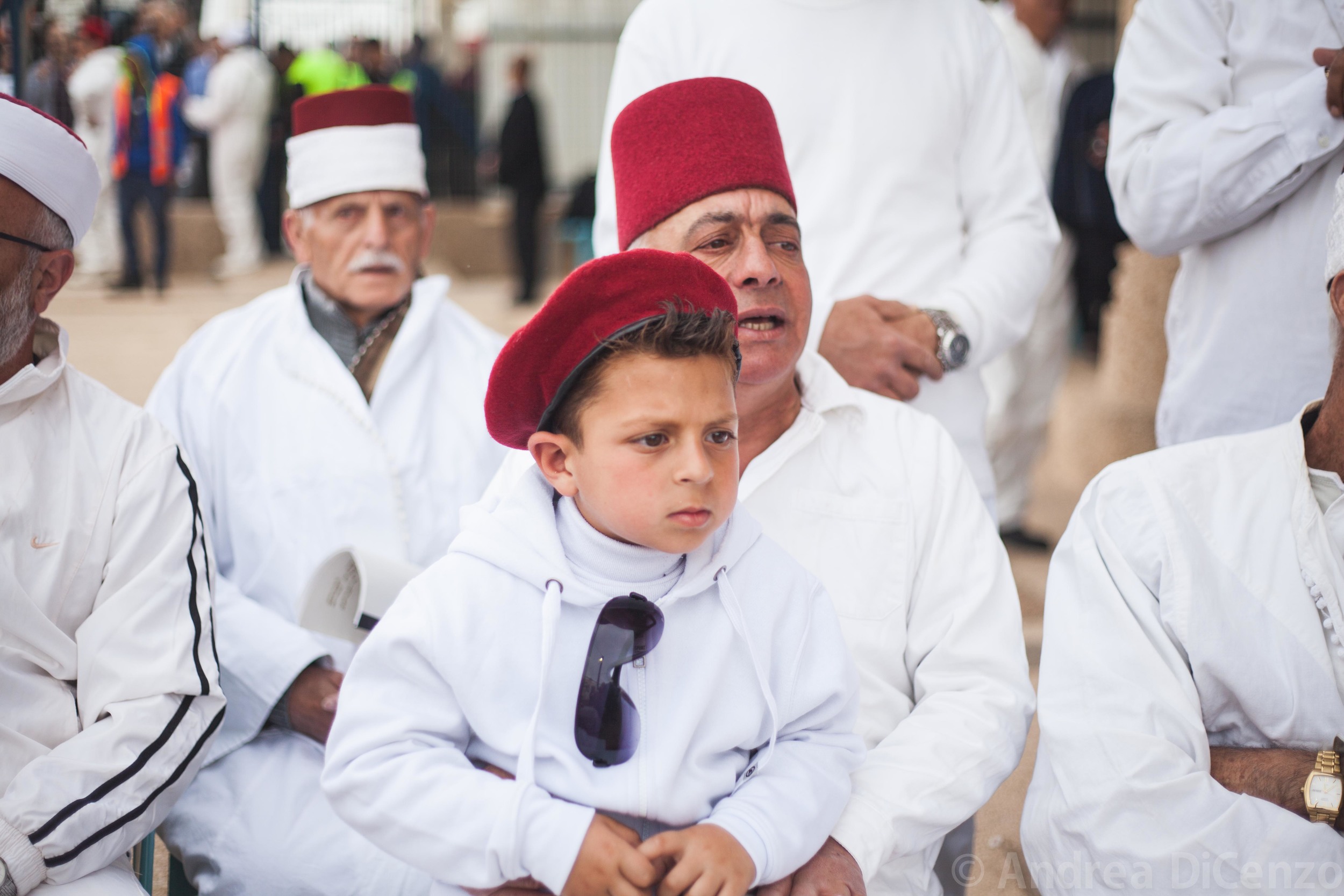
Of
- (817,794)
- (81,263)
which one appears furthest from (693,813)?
(81,263)

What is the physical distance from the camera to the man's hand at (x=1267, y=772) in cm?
192

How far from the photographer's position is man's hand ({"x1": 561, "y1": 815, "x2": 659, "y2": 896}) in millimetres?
1586

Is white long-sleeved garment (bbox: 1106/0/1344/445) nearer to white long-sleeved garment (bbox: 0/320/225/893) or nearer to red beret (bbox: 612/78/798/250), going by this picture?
red beret (bbox: 612/78/798/250)

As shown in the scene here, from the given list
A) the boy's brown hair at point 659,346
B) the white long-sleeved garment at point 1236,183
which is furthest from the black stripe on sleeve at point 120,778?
the white long-sleeved garment at point 1236,183

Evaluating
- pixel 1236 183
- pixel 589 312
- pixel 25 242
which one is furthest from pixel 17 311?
pixel 1236 183

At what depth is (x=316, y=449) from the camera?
2.94m

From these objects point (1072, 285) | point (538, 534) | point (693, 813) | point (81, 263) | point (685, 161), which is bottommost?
point (81, 263)

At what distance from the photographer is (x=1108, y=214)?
574 centimetres

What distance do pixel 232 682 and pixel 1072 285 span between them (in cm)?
487

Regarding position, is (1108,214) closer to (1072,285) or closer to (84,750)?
(1072,285)

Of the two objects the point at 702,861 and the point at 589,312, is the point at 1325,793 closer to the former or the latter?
the point at 702,861

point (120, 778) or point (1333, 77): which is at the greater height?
point (1333, 77)

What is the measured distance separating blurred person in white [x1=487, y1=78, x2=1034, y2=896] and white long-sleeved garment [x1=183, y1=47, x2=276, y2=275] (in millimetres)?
9862

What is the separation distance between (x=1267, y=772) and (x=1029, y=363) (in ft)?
12.1
